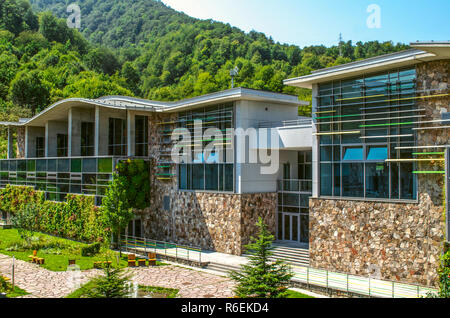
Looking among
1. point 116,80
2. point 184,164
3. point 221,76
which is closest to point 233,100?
point 184,164

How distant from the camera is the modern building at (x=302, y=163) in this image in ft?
62.6

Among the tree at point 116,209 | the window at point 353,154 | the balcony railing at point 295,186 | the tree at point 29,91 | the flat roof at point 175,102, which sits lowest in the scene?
the tree at point 116,209

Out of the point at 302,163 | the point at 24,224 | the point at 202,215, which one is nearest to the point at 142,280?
the point at 202,215

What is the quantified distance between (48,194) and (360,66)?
27605 mm

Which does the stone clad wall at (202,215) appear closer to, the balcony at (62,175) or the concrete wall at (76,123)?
the balcony at (62,175)

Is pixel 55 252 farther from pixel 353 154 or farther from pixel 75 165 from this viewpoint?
pixel 353 154

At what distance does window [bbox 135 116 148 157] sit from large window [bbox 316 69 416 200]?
14.6m

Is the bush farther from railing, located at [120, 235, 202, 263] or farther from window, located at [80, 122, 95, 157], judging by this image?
window, located at [80, 122, 95, 157]

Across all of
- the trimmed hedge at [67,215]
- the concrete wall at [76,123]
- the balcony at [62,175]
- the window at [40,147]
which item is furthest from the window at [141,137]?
the window at [40,147]

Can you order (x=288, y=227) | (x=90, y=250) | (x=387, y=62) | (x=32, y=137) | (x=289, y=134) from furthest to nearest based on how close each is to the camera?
(x=32, y=137), (x=288, y=227), (x=90, y=250), (x=289, y=134), (x=387, y=62)

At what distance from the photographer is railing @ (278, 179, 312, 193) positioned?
2773 centimetres

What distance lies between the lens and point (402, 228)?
19.5 metres

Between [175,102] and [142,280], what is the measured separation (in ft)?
42.4

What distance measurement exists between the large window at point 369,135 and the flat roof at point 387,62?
441 millimetres
